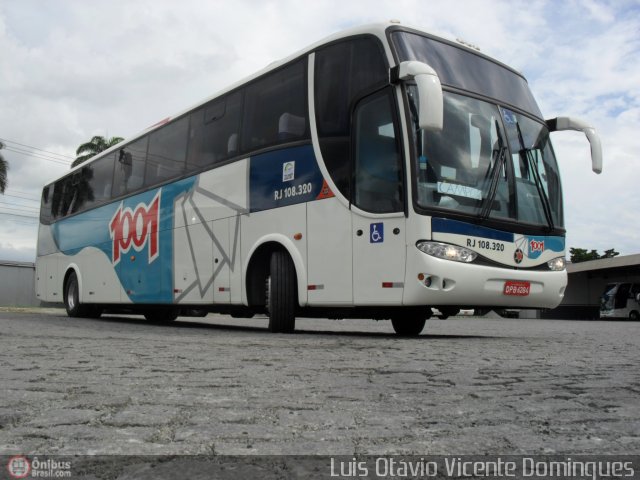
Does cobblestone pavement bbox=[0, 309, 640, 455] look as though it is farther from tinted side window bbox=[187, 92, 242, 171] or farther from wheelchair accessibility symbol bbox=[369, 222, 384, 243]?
tinted side window bbox=[187, 92, 242, 171]

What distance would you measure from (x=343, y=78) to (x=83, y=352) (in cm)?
461

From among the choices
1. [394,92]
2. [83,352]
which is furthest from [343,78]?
[83,352]

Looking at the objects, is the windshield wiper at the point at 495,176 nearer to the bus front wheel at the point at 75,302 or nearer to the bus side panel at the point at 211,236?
the bus side panel at the point at 211,236

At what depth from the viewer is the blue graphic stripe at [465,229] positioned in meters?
7.15

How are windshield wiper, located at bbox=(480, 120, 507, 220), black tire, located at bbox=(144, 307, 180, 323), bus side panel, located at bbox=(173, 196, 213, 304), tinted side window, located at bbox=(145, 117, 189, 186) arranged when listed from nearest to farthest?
windshield wiper, located at bbox=(480, 120, 507, 220), bus side panel, located at bbox=(173, 196, 213, 304), tinted side window, located at bbox=(145, 117, 189, 186), black tire, located at bbox=(144, 307, 180, 323)

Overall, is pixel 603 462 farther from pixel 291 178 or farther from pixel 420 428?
pixel 291 178

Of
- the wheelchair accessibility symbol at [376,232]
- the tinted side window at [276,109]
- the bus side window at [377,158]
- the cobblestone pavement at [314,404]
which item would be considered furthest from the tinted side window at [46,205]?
the cobblestone pavement at [314,404]

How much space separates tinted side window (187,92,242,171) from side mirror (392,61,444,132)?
4029 millimetres

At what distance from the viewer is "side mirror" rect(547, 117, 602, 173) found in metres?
9.13

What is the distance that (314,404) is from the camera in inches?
127

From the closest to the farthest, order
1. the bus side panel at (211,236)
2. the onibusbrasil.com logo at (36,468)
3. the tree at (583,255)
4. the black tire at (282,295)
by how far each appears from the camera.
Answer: the onibusbrasil.com logo at (36,468)
the black tire at (282,295)
the bus side panel at (211,236)
the tree at (583,255)

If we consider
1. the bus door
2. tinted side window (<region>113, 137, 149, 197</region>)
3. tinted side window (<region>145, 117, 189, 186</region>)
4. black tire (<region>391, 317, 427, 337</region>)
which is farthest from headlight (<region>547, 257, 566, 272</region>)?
tinted side window (<region>113, 137, 149, 197</region>)

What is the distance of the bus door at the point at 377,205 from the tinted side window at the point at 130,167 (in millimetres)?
6902

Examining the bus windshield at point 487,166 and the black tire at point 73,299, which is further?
the black tire at point 73,299
